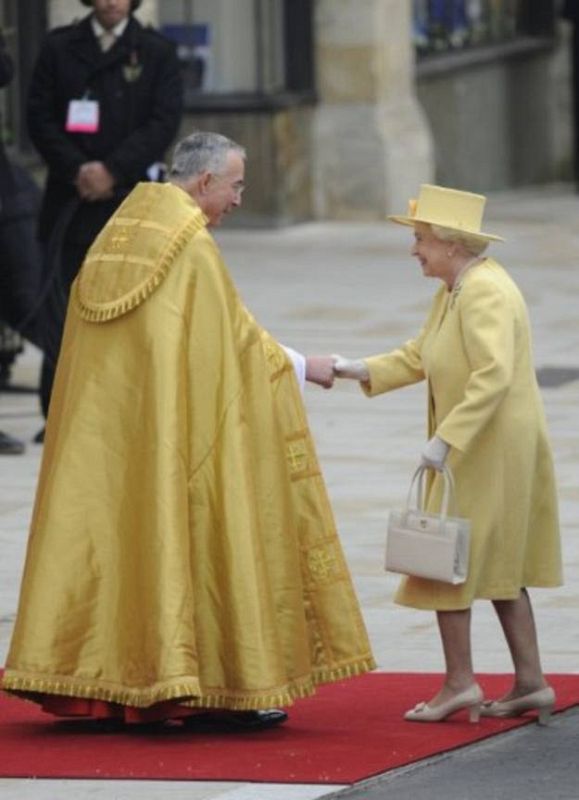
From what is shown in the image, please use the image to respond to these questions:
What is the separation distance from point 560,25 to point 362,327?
1116 cm

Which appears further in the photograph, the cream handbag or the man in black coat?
the man in black coat

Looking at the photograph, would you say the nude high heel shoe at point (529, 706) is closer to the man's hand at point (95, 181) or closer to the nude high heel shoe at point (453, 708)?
the nude high heel shoe at point (453, 708)

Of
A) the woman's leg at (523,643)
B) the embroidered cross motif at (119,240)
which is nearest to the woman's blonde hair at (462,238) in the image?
the embroidered cross motif at (119,240)

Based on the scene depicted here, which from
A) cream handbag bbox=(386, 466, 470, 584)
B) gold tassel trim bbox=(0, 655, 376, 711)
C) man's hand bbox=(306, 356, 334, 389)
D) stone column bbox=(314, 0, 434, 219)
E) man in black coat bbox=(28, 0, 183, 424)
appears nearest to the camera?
gold tassel trim bbox=(0, 655, 376, 711)

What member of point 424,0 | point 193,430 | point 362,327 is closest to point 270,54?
A: point 424,0

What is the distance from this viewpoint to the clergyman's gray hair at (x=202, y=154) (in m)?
7.10

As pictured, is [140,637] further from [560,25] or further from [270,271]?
[560,25]

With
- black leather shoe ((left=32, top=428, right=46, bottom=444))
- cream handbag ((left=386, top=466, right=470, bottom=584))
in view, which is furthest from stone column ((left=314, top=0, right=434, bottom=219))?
cream handbag ((left=386, top=466, right=470, bottom=584))

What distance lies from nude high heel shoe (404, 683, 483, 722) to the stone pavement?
16cm

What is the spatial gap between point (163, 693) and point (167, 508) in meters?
0.45

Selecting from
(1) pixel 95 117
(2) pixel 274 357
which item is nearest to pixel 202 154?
(2) pixel 274 357

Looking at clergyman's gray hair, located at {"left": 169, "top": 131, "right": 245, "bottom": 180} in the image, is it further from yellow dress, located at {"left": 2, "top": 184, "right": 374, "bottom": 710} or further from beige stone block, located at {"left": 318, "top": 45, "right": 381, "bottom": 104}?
beige stone block, located at {"left": 318, "top": 45, "right": 381, "bottom": 104}

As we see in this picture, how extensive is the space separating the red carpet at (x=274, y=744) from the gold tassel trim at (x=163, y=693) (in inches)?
4.5

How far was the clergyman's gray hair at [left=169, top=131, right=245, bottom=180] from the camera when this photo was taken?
280 inches
